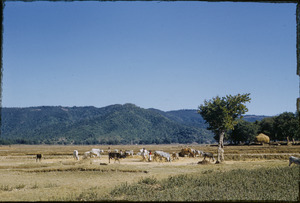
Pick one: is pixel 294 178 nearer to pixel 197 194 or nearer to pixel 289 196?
pixel 289 196

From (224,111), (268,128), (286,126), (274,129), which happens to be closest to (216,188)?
(224,111)

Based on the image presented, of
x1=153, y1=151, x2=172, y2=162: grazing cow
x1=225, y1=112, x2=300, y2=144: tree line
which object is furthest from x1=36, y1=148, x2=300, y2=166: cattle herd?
x1=225, y1=112, x2=300, y2=144: tree line

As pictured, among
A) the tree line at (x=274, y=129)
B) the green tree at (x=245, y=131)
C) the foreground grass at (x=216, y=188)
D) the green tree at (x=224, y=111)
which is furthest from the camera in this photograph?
the green tree at (x=245, y=131)

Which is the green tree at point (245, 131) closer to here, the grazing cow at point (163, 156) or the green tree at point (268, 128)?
the green tree at point (268, 128)

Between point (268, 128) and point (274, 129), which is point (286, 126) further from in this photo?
point (268, 128)

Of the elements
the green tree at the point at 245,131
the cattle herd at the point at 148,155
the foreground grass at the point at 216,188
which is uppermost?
the green tree at the point at 245,131

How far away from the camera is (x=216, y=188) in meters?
16.8

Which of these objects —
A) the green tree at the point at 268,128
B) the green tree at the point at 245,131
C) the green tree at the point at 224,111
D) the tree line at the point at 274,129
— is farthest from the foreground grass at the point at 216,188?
the green tree at the point at 268,128

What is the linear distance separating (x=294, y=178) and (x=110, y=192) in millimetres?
11731

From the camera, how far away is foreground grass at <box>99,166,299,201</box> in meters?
14.6

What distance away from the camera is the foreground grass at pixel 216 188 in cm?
1459

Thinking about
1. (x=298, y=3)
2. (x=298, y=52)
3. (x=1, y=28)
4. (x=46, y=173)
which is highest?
(x=298, y=3)

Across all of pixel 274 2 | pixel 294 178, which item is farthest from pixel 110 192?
pixel 274 2

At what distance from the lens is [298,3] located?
5.63 metres
